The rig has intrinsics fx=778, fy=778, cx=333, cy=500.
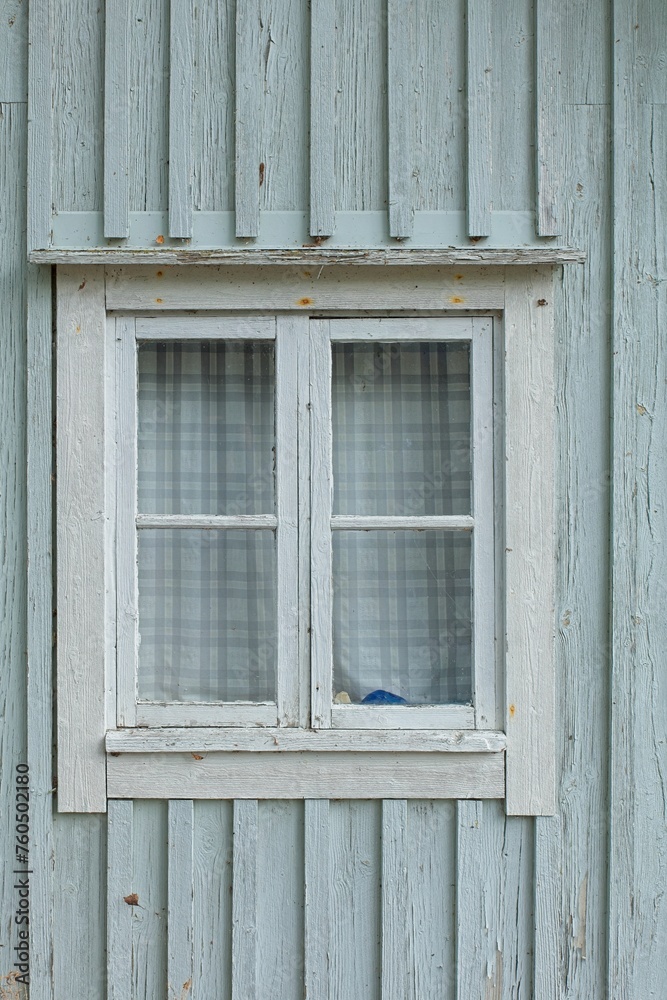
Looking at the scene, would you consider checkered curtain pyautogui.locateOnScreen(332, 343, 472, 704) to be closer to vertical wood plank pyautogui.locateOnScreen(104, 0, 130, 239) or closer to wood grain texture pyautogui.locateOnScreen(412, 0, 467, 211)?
wood grain texture pyautogui.locateOnScreen(412, 0, 467, 211)

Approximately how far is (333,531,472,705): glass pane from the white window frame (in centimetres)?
12

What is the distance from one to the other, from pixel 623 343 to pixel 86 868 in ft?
6.91

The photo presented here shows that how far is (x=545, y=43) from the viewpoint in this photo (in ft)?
7.03

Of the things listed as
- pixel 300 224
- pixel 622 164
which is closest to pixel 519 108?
pixel 622 164

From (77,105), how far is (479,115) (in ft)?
3.67

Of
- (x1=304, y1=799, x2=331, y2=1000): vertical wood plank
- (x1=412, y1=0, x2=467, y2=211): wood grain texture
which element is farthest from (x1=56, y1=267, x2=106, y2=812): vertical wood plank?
(x1=412, y1=0, x2=467, y2=211): wood grain texture

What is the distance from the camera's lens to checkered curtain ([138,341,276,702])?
2.23 metres

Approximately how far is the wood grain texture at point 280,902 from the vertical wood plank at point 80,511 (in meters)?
0.54

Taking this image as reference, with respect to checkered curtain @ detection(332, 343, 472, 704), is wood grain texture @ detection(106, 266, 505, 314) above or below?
above

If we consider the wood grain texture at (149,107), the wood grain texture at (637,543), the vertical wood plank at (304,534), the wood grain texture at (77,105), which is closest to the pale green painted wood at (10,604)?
the wood grain texture at (77,105)

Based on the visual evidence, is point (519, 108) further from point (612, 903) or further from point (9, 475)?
point (612, 903)

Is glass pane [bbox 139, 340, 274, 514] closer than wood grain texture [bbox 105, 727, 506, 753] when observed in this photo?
No

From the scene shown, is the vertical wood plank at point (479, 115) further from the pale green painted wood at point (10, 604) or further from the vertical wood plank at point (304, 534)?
the pale green painted wood at point (10, 604)

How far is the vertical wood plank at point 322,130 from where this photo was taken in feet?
7.02
